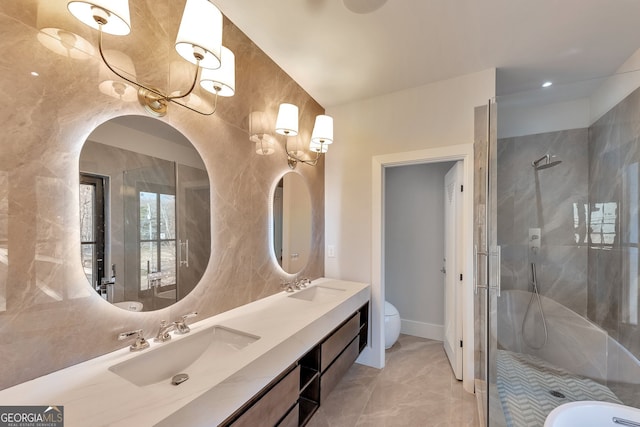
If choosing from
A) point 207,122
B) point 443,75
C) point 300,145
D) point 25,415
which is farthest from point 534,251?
point 25,415

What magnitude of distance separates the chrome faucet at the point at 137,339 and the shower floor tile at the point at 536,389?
89.6 inches

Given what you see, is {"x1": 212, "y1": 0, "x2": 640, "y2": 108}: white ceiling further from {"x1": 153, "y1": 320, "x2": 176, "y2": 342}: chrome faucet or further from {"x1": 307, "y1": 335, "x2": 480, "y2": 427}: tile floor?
{"x1": 307, "y1": 335, "x2": 480, "y2": 427}: tile floor

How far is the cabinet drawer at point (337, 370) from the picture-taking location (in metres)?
1.65

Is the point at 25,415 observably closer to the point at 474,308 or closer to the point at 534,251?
the point at 474,308

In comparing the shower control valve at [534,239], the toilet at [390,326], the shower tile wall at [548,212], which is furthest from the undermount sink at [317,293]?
the shower control valve at [534,239]

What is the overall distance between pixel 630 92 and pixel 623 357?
2069 millimetres

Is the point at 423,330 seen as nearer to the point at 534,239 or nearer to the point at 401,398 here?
the point at 401,398

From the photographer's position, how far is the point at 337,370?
1835 mm

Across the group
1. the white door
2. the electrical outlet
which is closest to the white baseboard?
the white door

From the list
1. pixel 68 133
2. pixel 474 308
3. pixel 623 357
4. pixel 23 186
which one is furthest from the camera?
pixel 474 308

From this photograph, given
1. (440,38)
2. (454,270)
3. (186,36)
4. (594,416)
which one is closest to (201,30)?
(186,36)

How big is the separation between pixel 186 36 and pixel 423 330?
3.70 metres

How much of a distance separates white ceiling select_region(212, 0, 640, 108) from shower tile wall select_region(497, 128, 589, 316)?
637mm

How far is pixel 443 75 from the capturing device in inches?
86.8
